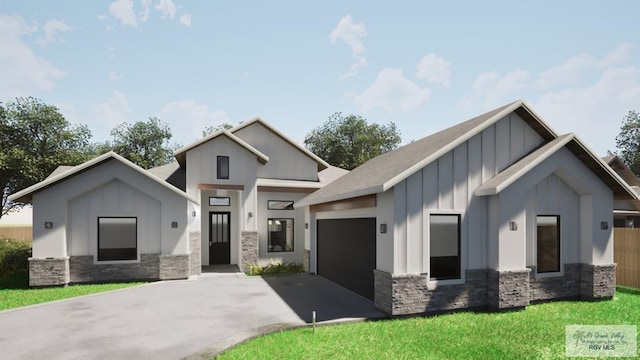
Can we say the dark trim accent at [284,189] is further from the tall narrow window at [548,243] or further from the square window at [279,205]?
the tall narrow window at [548,243]

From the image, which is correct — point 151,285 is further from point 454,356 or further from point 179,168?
point 454,356

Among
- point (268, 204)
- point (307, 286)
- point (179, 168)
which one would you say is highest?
point (179, 168)

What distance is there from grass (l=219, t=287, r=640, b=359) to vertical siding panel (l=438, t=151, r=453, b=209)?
2988 mm

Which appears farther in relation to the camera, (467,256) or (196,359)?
(467,256)

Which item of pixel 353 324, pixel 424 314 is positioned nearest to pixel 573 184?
pixel 424 314

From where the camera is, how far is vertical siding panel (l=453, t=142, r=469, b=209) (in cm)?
988

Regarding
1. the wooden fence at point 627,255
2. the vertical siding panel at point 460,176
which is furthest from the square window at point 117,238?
the wooden fence at point 627,255

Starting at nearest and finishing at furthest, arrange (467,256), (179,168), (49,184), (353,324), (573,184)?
(353,324), (467,256), (573,184), (49,184), (179,168)

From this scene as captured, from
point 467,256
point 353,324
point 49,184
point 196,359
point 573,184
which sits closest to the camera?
point 196,359

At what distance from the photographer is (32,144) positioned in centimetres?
3031

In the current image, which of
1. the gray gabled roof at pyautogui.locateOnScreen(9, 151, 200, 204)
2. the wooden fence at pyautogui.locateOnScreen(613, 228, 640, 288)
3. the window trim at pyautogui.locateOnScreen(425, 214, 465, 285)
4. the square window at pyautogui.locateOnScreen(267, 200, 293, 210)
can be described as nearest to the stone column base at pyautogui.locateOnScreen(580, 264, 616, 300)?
the wooden fence at pyautogui.locateOnScreen(613, 228, 640, 288)

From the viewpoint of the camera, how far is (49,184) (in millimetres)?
12969

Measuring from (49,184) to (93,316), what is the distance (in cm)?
634

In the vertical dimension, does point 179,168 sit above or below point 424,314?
above
